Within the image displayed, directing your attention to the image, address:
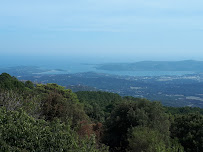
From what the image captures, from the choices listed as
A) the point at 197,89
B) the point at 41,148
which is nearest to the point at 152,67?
the point at 197,89

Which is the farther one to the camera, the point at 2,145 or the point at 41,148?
the point at 41,148

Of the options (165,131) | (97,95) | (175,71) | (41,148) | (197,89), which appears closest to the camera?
(41,148)

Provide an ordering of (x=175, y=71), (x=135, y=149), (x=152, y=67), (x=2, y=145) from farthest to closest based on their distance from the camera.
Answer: (x=152, y=67) → (x=175, y=71) → (x=135, y=149) → (x=2, y=145)

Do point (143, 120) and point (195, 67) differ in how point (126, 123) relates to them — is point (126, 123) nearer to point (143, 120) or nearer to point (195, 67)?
point (143, 120)

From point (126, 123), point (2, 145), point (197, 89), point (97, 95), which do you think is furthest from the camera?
point (197, 89)

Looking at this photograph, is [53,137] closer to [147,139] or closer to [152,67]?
[147,139]

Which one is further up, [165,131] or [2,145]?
[2,145]

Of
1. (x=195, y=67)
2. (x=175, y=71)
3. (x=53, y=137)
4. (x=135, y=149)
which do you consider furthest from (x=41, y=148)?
(x=195, y=67)

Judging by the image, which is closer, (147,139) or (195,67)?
(147,139)

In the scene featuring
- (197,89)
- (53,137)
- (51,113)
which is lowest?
(197,89)
